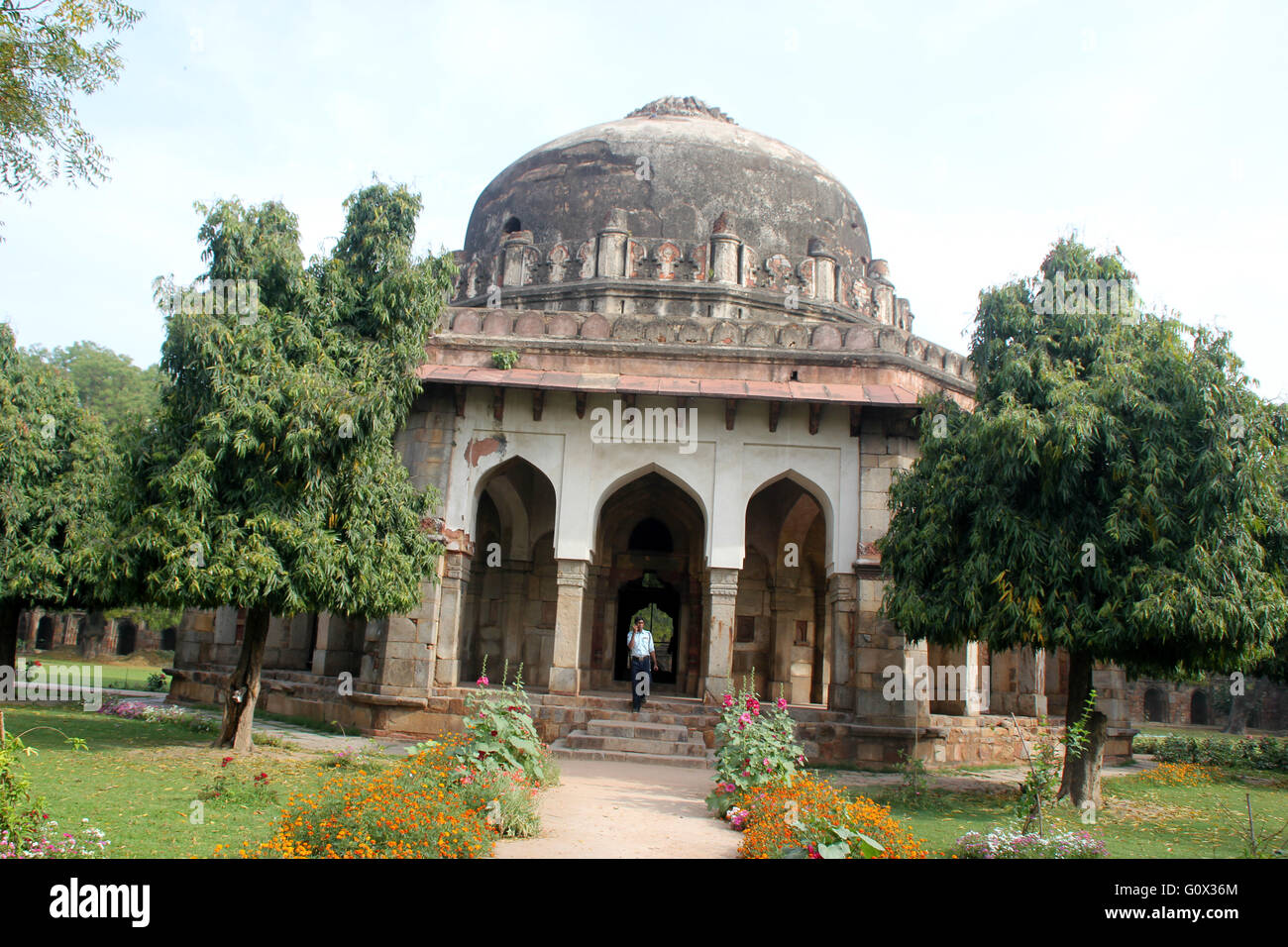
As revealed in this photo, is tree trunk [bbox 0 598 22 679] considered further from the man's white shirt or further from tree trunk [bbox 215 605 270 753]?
the man's white shirt

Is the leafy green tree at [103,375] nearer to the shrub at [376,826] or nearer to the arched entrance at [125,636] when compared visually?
the arched entrance at [125,636]

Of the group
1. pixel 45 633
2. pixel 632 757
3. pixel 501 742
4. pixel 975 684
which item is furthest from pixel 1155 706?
pixel 45 633

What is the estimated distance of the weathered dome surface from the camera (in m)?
17.2

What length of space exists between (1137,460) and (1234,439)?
0.74 metres

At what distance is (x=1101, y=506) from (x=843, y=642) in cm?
427

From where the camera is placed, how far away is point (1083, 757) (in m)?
8.80

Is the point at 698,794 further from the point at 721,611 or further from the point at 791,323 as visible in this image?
the point at 791,323

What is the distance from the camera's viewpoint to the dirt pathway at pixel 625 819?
6.30 meters

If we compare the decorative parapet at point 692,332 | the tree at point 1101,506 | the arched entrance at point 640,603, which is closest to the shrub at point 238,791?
the tree at point 1101,506

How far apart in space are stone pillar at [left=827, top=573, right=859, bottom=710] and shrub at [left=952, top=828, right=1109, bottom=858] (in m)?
5.58

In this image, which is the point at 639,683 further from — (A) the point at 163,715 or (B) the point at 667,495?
(A) the point at 163,715

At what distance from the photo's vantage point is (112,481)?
31.6 ft

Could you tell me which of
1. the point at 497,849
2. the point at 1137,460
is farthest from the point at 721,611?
the point at 497,849

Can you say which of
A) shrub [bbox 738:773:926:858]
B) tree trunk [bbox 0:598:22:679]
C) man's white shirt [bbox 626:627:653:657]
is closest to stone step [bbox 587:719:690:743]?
man's white shirt [bbox 626:627:653:657]
